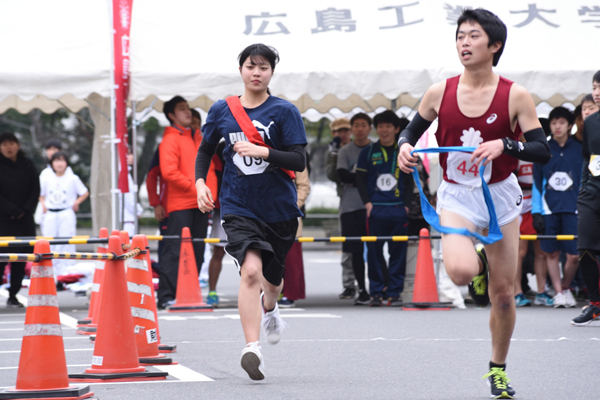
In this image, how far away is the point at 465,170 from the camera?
16.3 ft

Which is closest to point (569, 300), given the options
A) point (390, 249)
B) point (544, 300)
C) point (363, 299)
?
point (544, 300)

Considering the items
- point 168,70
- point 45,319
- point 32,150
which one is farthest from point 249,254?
point 32,150

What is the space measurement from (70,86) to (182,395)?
241 inches

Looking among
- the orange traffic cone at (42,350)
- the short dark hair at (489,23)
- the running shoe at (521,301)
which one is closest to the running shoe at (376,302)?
the running shoe at (521,301)

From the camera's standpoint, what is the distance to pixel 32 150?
39875 mm

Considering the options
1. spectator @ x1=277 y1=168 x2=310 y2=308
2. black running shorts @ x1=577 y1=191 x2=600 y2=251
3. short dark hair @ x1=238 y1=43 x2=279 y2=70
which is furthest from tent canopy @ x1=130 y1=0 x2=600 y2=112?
short dark hair @ x1=238 y1=43 x2=279 y2=70

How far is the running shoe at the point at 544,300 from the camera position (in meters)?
11.5

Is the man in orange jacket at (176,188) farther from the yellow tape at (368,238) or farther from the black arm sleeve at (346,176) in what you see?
the yellow tape at (368,238)

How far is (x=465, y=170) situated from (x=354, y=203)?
6.93 meters

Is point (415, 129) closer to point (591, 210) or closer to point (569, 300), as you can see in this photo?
point (591, 210)

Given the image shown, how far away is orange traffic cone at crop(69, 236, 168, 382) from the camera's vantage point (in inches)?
222

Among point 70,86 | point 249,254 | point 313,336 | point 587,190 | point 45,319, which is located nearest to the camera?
point 45,319

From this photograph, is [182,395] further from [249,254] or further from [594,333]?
[594,333]

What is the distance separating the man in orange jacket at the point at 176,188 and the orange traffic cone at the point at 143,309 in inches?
171
